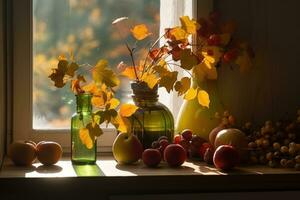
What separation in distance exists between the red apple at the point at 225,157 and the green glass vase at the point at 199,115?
9.7 inches

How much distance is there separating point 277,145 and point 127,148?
1.40ft

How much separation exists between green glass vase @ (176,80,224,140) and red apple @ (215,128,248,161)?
136 millimetres

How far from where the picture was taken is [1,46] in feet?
5.39

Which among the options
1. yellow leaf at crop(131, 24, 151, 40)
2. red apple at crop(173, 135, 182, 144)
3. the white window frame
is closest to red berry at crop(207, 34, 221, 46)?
yellow leaf at crop(131, 24, 151, 40)

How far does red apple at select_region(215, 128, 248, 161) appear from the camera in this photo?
1662 mm

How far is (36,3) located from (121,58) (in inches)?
12.6

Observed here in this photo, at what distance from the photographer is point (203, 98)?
5.64 ft

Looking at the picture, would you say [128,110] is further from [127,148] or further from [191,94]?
[191,94]

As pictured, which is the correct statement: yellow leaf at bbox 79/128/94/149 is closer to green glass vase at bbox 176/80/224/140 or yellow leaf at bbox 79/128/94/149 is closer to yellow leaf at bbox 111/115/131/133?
yellow leaf at bbox 111/115/131/133

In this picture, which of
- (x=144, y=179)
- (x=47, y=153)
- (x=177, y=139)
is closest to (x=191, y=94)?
(x=177, y=139)

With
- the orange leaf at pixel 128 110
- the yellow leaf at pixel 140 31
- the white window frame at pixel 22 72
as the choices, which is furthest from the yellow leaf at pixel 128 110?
the white window frame at pixel 22 72

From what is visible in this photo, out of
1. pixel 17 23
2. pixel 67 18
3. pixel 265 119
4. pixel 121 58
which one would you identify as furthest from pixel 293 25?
pixel 17 23

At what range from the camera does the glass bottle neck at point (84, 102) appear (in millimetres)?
1658

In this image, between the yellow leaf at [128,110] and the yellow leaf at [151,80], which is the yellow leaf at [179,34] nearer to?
the yellow leaf at [151,80]
